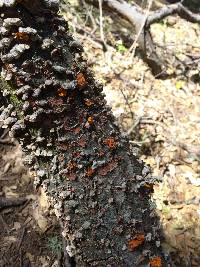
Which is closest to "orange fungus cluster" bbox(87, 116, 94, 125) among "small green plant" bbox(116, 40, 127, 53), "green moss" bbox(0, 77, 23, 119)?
"green moss" bbox(0, 77, 23, 119)

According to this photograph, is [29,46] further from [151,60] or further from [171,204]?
[151,60]

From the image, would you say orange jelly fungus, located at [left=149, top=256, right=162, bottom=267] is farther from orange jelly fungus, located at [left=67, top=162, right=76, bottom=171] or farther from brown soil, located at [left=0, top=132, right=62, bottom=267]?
brown soil, located at [left=0, top=132, right=62, bottom=267]

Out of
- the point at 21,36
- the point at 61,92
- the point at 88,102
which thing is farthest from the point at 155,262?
the point at 21,36

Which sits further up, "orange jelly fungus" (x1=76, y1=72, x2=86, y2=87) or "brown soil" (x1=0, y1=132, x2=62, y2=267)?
"orange jelly fungus" (x1=76, y1=72, x2=86, y2=87)

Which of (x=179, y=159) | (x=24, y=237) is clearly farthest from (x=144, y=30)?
(x=24, y=237)

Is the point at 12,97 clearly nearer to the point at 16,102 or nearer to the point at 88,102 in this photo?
the point at 16,102
